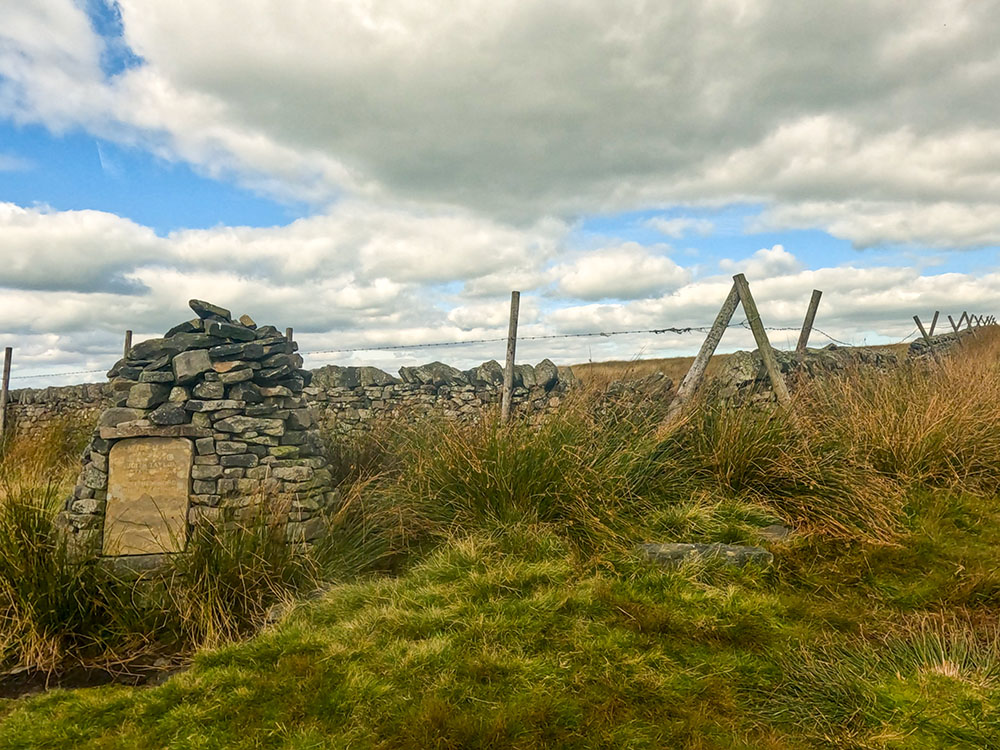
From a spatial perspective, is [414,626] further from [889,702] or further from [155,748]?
[889,702]

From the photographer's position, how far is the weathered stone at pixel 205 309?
645cm

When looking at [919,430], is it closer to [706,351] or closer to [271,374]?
[706,351]

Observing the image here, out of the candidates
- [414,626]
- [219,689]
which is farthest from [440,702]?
[219,689]

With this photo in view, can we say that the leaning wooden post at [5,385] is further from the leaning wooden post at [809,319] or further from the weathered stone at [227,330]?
the leaning wooden post at [809,319]

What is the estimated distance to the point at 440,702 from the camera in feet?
11.0

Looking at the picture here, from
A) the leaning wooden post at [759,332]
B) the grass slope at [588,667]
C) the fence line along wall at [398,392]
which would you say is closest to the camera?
the grass slope at [588,667]

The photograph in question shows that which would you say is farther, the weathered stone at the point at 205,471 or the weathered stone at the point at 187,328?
the weathered stone at the point at 187,328

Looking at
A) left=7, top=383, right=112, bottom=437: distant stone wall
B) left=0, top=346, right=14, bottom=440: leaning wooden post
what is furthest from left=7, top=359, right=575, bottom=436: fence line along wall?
left=0, top=346, right=14, bottom=440: leaning wooden post

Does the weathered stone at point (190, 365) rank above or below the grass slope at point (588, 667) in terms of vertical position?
above

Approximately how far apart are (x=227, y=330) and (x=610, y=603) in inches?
174

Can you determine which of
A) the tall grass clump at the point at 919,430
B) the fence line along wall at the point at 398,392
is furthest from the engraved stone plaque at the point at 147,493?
the tall grass clump at the point at 919,430

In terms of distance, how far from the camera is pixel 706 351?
7992 mm

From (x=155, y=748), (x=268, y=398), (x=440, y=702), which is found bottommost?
(x=155, y=748)

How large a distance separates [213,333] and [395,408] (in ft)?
15.6
